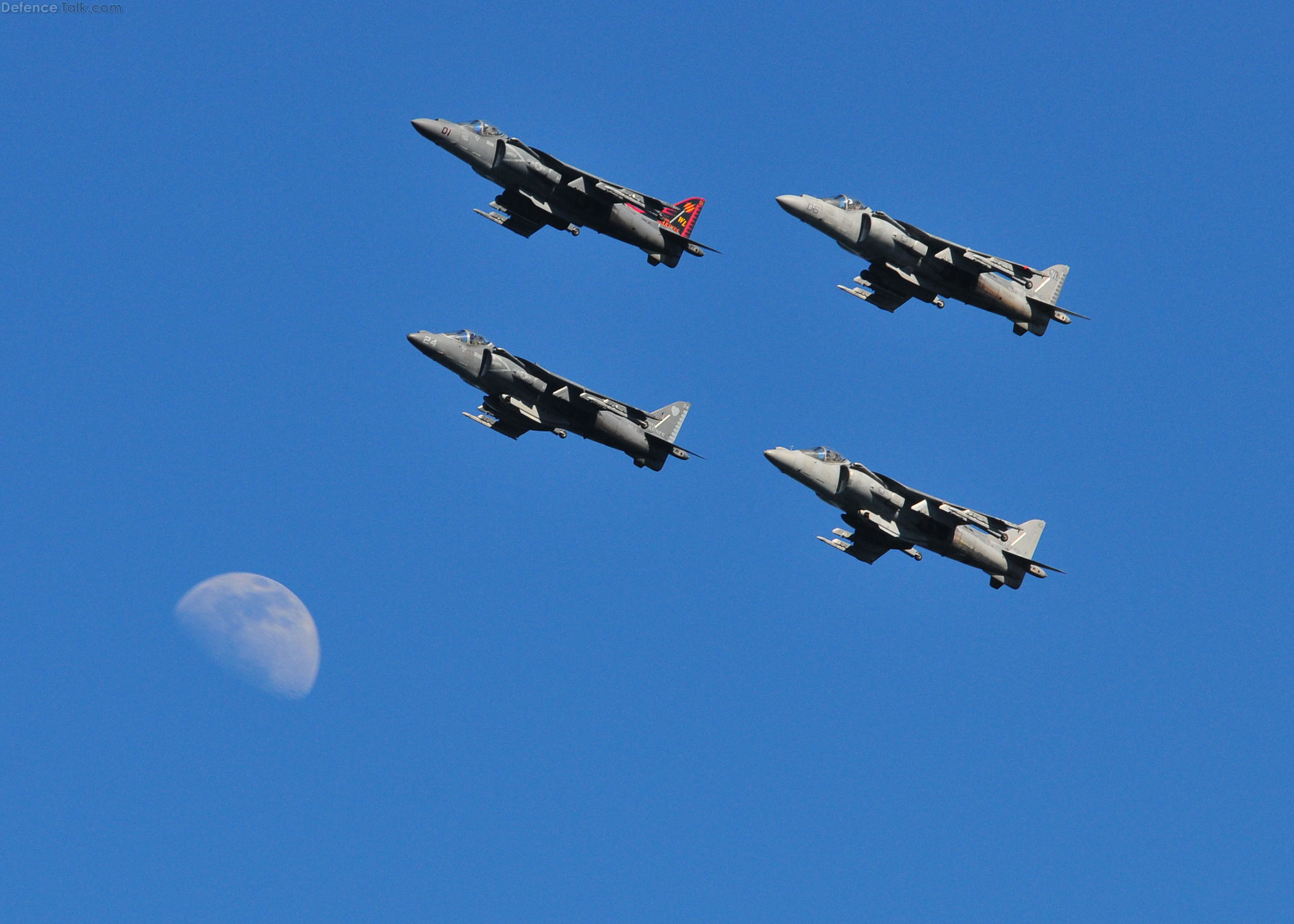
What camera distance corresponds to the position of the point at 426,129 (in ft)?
294

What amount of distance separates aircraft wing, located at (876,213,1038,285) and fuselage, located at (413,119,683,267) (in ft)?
36.1

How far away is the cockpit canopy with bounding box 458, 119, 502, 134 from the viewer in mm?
90250

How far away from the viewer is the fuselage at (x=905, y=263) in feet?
291

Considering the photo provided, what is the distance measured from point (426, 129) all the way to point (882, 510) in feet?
88.3

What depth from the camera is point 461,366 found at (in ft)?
283

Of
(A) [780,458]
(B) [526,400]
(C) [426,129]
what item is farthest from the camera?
(C) [426,129]

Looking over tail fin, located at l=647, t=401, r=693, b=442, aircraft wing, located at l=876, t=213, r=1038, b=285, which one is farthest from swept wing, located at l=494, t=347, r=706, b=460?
aircraft wing, located at l=876, t=213, r=1038, b=285

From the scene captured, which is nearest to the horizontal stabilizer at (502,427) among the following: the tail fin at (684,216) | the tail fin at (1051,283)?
the tail fin at (684,216)

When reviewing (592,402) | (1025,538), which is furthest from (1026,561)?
(592,402)

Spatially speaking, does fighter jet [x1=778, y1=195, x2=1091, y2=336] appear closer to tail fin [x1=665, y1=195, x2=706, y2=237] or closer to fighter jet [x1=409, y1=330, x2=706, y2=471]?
tail fin [x1=665, y1=195, x2=706, y2=237]

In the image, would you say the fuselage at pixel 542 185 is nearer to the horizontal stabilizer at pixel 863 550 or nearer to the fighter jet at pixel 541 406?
the fighter jet at pixel 541 406

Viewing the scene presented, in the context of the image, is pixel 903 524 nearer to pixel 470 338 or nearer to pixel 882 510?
pixel 882 510

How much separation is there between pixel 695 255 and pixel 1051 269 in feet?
54.6

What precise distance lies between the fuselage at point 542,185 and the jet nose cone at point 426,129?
3 centimetres
